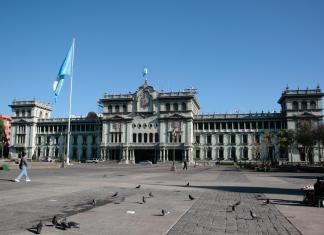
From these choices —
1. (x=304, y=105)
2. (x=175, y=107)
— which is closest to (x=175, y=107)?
(x=175, y=107)

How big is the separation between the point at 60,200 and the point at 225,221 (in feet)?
23.4

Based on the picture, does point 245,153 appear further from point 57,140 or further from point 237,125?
point 57,140

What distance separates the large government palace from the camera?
10006cm

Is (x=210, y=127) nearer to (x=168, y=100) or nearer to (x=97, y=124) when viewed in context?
(x=168, y=100)

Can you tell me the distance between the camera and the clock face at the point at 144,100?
360ft

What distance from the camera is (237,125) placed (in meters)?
107

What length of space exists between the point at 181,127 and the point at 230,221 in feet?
311

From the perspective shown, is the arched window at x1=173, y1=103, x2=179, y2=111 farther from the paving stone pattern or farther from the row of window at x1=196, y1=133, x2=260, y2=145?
the paving stone pattern

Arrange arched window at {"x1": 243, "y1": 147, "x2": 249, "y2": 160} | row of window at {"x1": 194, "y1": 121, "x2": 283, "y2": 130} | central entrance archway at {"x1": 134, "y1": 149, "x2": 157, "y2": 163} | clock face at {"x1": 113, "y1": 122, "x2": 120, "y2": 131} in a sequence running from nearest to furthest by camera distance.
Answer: row of window at {"x1": 194, "y1": 121, "x2": 283, "y2": 130}
arched window at {"x1": 243, "y1": 147, "x2": 249, "y2": 160}
central entrance archway at {"x1": 134, "y1": 149, "x2": 157, "y2": 163}
clock face at {"x1": 113, "y1": 122, "x2": 120, "y2": 131}

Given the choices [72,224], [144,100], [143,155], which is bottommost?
[72,224]

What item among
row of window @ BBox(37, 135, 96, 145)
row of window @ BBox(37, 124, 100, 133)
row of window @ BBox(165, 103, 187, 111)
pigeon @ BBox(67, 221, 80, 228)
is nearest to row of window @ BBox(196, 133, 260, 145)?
row of window @ BBox(165, 103, 187, 111)

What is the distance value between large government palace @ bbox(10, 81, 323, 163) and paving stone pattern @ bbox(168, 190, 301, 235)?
3439 inches

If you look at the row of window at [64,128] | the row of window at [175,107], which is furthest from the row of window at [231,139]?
the row of window at [64,128]

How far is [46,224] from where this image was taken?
30.6 feet
